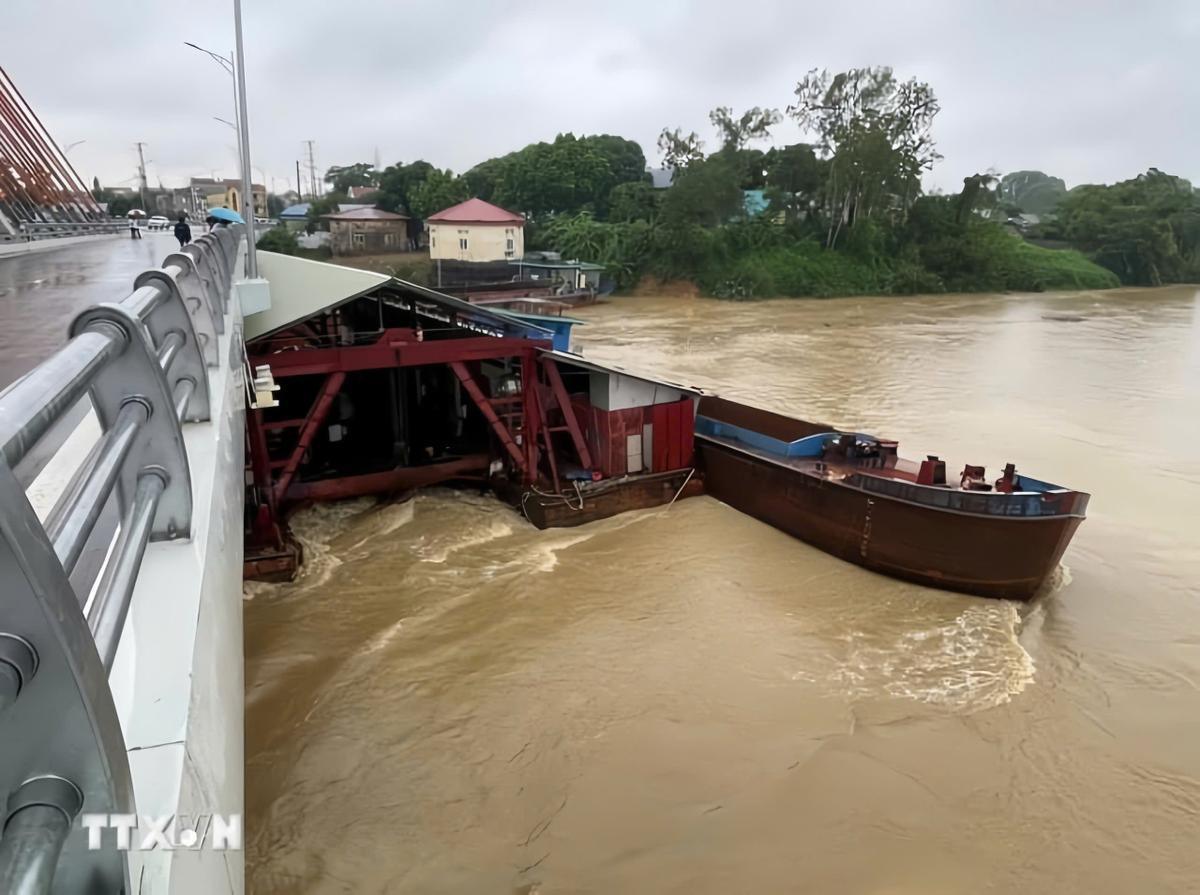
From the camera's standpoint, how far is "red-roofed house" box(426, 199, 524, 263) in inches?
1668

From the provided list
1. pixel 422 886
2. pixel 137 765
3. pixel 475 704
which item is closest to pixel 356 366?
pixel 475 704

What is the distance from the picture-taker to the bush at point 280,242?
4191 cm

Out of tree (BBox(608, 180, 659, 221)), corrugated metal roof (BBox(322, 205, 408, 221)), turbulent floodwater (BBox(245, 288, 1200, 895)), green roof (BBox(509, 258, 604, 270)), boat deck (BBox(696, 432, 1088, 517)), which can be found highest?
tree (BBox(608, 180, 659, 221))

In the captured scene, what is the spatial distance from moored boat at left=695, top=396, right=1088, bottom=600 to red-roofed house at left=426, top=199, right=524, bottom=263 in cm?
3172

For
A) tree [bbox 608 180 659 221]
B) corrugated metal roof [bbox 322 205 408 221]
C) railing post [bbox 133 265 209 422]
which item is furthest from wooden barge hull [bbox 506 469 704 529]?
tree [bbox 608 180 659 221]

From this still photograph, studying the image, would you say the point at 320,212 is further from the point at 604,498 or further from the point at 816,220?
the point at 604,498

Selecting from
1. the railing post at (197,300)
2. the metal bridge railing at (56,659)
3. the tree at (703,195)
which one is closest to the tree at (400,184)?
the tree at (703,195)

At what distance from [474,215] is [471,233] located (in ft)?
3.40

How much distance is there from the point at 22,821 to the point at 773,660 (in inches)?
352

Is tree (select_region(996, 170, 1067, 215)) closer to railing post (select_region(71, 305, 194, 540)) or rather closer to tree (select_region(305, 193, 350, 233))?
tree (select_region(305, 193, 350, 233))

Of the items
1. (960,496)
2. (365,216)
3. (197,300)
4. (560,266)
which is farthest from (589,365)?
(365,216)

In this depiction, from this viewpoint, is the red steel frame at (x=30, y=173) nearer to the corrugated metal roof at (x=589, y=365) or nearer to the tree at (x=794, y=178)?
the corrugated metal roof at (x=589, y=365)

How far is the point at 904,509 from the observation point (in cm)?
1096

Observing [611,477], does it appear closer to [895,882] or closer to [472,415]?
[472,415]
